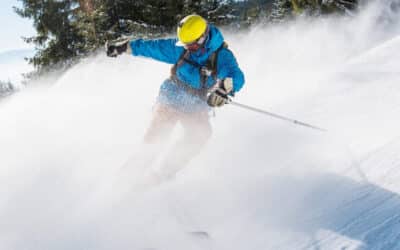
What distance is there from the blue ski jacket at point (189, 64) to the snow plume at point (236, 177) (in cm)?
76

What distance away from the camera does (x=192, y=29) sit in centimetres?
467

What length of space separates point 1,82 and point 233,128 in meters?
72.6

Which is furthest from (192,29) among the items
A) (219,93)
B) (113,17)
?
(113,17)

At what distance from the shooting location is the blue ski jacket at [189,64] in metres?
4.78

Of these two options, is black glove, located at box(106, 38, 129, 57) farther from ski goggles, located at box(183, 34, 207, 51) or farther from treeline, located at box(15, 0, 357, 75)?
treeline, located at box(15, 0, 357, 75)

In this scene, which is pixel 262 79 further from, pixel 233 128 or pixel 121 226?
pixel 121 226

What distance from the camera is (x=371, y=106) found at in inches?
244

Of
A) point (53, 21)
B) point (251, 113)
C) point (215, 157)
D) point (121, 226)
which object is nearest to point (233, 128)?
point (251, 113)

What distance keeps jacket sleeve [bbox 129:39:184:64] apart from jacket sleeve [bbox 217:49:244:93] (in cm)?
54

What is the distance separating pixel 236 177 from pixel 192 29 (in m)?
1.82

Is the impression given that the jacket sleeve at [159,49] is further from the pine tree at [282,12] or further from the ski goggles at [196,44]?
the pine tree at [282,12]

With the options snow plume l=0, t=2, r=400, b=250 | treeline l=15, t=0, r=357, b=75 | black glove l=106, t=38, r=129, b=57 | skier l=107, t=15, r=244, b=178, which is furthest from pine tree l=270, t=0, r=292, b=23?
skier l=107, t=15, r=244, b=178

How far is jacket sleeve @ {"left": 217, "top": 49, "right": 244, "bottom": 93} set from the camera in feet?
15.5

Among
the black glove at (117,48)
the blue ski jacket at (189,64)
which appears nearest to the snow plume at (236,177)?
the blue ski jacket at (189,64)
